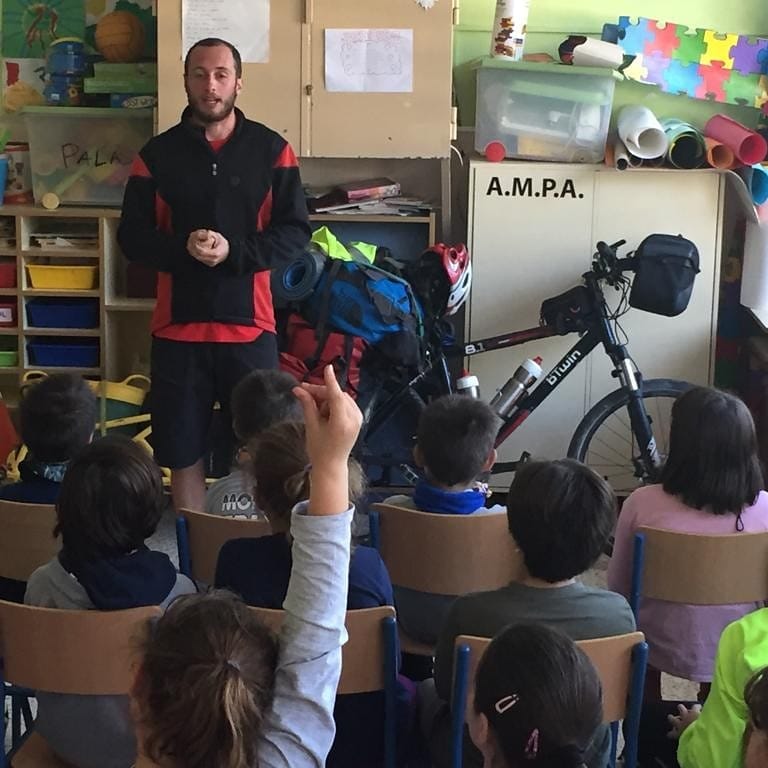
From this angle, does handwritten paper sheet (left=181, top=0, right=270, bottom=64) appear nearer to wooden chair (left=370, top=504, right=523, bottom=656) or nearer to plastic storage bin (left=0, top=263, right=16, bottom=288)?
plastic storage bin (left=0, top=263, right=16, bottom=288)

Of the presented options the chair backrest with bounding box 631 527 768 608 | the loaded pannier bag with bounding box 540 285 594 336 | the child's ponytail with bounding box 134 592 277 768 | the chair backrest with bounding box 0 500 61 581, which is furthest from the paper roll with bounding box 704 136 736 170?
the child's ponytail with bounding box 134 592 277 768

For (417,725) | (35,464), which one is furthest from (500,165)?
(417,725)

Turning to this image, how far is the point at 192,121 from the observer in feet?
10.2

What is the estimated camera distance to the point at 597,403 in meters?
3.92

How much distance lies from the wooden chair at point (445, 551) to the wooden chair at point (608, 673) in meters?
0.49

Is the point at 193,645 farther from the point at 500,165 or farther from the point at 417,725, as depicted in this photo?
the point at 500,165

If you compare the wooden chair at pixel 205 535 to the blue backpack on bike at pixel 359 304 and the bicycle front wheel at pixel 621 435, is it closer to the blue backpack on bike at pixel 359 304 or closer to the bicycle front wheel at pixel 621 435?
the blue backpack on bike at pixel 359 304

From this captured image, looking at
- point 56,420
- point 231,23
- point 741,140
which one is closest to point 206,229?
point 56,420

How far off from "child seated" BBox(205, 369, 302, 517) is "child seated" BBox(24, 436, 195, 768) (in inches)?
24.4

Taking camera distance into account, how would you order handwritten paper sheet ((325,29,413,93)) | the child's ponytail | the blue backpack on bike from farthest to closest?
handwritten paper sheet ((325,29,413,93)), the blue backpack on bike, the child's ponytail

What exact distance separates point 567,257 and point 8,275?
205 centimetres

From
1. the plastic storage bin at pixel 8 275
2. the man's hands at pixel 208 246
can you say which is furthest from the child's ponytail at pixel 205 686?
the plastic storage bin at pixel 8 275

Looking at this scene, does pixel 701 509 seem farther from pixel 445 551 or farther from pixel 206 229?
pixel 206 229

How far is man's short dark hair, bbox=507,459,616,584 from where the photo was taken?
1841mm
